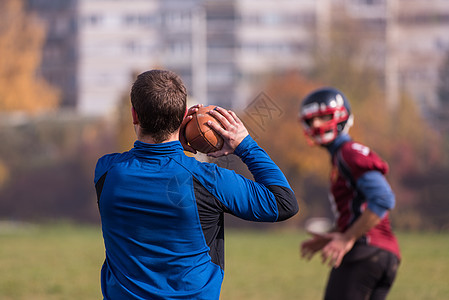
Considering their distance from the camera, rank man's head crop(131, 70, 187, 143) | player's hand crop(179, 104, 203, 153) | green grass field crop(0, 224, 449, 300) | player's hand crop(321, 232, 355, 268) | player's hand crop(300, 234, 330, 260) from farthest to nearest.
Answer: green grass field crop(0, 224, 449, 300), player's hand crop(300, 234, 330, 260), player's hand crop(321, 232, 355, 268), player's hand crop(179, 104, 203, 153), man's head crop(131, 70, 187, 143)

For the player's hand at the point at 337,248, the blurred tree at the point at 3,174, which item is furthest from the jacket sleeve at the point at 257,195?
the blurred tree at the point at 3,174

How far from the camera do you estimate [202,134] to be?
3.25 meters

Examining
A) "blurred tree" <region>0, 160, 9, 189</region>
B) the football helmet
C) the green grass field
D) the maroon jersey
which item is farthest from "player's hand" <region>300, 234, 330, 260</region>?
"blurred tree" <region>0, 160, 9, 189</region>

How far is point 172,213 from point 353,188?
7.93ft

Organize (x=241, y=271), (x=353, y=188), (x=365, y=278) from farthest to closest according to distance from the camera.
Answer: (x=241, y=271) → (x=353, y=188) → (x=365, y=278)

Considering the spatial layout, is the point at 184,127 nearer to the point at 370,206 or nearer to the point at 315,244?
the point at 370,206

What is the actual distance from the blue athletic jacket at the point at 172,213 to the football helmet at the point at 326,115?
7.53ft

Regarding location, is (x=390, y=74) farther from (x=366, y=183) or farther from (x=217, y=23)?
(x=366, y=183)

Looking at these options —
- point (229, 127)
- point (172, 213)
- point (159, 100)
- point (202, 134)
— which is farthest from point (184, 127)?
point (172, 213)

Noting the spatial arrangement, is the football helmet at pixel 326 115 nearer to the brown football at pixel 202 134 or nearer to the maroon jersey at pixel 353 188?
the maroon jersey at pixel 353 188

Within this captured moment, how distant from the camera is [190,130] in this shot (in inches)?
131

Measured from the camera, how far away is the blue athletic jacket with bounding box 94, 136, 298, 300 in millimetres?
3061

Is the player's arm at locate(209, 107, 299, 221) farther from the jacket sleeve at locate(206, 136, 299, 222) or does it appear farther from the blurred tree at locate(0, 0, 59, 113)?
the blurred tree at locate(0, 0, 59, 113)

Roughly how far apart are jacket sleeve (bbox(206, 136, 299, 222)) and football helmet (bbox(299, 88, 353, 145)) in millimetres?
2285
